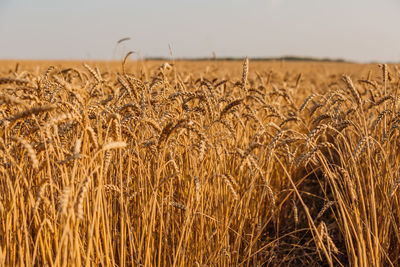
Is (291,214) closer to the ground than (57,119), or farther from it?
closer to the ground

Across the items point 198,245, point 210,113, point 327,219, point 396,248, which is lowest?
point 327,219

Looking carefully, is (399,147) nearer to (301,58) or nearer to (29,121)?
(29,121)

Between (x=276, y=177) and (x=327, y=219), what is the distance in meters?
0.82

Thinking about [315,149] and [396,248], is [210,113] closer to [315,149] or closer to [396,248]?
[315,149]

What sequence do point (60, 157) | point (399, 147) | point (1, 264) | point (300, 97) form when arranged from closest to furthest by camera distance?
point (1, 264) < point (60, 157) < point (399, 147) < point (300, 97)

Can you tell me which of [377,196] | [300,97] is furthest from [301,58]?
[377,196]

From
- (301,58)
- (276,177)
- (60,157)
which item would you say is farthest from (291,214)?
(301,58)

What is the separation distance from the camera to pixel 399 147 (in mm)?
2566

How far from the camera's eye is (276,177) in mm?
3283

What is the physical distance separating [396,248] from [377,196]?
347mm

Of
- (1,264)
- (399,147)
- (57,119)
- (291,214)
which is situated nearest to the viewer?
(57,119)

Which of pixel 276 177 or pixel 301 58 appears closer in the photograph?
pixel 276 177

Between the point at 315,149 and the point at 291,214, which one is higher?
the point at 315,149

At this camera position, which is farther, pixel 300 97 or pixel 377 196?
pixel 300 97
